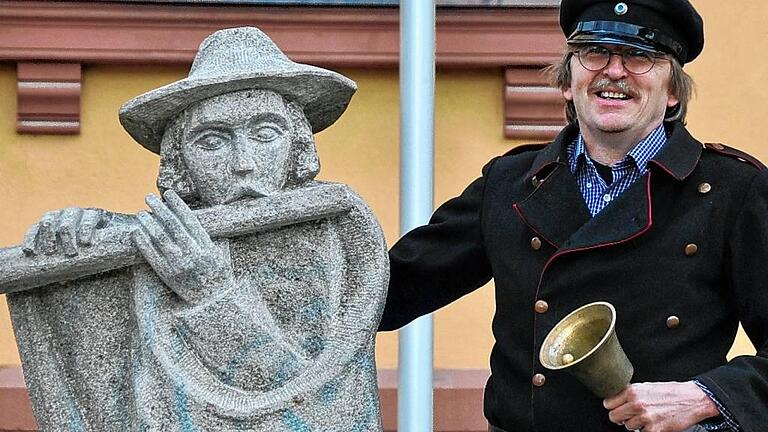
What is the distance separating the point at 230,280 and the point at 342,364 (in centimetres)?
24

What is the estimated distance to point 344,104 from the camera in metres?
3.81

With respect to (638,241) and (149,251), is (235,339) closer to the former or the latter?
(149,251)

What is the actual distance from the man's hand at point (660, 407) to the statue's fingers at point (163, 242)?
2.47 feet

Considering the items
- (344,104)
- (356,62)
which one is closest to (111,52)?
(356,62)

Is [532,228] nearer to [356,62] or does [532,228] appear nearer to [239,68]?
[239,68]

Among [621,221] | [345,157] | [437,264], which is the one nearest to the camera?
[621,221]

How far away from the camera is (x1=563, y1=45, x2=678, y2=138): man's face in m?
3.67

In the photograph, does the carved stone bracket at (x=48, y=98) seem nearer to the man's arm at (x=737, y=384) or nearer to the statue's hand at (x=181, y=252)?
the statue's hand at (x=181, y=252)

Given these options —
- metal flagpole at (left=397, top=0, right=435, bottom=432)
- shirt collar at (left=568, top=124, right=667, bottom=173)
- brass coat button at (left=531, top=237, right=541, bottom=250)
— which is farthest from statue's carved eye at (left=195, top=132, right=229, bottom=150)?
metal flagpole at (left=397, top=0, right=435, bottom=432)

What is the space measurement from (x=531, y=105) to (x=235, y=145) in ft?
→ 8.69

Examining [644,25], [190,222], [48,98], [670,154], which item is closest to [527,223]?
[670,154]

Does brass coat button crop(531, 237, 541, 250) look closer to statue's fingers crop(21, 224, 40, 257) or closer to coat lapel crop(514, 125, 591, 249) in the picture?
coat lapel crop(514, 125, 591, 249)

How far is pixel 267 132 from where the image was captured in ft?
12.0

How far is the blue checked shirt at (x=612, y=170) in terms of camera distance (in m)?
3.73
